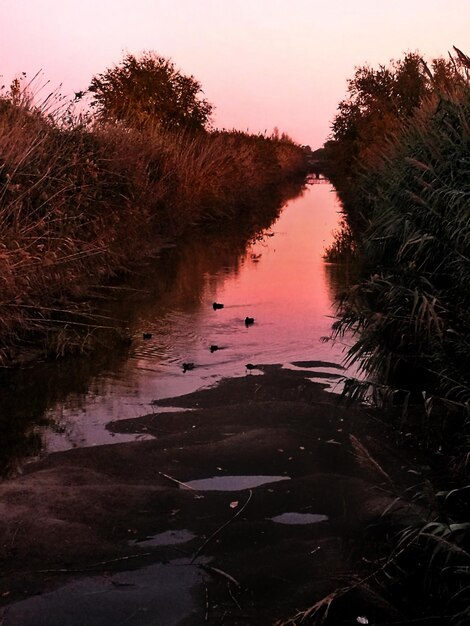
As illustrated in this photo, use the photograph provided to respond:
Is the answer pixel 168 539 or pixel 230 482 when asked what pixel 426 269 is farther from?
pixel 168 539

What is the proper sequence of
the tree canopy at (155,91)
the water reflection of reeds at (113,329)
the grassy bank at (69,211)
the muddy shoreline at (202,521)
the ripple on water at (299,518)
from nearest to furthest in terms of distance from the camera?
the muddy shoreline at (202,521) → the ripple on water at (299,518) → the water reflection of reeds at (113,329) → the grassy bank at (69,211) → the tree canopy at (155,91)

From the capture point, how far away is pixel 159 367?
7.82 metres

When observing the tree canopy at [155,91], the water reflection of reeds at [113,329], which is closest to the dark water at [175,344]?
the water reflection of reeds at [113,329]

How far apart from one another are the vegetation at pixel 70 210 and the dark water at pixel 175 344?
0.54m

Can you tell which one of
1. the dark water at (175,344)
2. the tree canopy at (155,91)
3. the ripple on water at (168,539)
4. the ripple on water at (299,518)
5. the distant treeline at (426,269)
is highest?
the tree canopy at (155,91)

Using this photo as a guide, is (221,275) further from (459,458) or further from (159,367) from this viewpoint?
(459,458)

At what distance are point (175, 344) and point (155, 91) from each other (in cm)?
2298

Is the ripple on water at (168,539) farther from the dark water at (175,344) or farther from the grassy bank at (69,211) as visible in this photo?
the grassy bank at (69,211)

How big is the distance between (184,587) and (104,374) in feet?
13.6

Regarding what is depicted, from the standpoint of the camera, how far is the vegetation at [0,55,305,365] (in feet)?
26.9

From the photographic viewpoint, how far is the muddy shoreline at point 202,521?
11.3 ft

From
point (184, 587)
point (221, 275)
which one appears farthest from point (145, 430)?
point (221, 275)

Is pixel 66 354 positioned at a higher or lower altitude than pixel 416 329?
lower

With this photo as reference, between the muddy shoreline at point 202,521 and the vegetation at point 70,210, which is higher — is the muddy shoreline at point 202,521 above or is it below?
below
